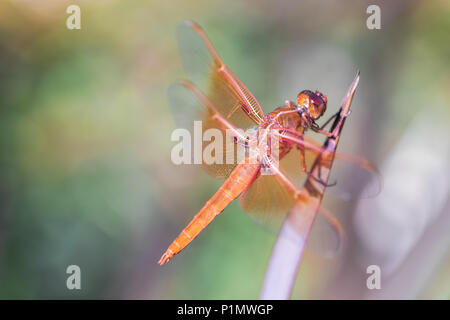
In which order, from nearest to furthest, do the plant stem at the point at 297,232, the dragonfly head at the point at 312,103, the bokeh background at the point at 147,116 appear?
the plant stem at the point at 297,232
the dragonfly head at the point at 312,103
the bokeh background at the point at 147,116

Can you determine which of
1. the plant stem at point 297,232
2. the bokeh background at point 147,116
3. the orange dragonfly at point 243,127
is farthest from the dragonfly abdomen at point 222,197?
the bokeh background at point 147,116

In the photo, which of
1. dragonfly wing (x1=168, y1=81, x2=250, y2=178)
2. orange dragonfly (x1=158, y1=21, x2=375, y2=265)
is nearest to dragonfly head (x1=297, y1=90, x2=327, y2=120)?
orange dragonfly (x1=158, y1=21, x2=375, y2=265)

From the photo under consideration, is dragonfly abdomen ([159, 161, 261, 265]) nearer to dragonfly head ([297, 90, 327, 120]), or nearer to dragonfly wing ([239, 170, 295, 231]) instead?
dragonfly wing ([239, 170, 295, 231])

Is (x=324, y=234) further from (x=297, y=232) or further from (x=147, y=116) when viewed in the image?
(x=147, y=116)

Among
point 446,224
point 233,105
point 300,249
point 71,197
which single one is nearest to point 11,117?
point 71,197

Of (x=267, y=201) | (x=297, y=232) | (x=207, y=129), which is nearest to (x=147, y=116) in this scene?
(x=207, y=129)

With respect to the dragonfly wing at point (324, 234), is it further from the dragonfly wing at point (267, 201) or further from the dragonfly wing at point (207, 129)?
the dragonfly wing at point (207, 129)
